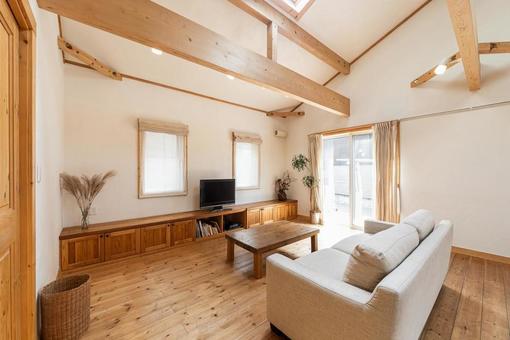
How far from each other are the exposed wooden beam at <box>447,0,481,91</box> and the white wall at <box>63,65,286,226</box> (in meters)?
3.61

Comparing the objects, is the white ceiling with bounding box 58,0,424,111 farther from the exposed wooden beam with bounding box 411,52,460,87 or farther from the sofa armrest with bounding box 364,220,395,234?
the sofa armrest with bounding box 364,220,395,234

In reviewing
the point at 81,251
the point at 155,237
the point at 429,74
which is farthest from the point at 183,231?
the point at 429,74

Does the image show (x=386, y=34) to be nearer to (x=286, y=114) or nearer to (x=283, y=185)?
(x=286, y=114)

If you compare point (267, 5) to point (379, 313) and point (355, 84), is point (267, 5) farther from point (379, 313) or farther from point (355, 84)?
point (379, 313)

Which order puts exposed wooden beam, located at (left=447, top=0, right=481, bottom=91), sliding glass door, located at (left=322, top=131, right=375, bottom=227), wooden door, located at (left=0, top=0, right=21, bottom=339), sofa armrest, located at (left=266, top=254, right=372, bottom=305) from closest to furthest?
wooden door, located at (left=0, top=0, right=21, bottom=339)
sofa armrest, located at (left=266, top=254, right=372, bottom=305)
exposed wooden beam, located at (left=447, top=0, right=481, bottom=91)
sliding glass door, located at (left=322, top=131, right=375, bottom=227)

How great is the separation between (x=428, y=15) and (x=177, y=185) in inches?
203

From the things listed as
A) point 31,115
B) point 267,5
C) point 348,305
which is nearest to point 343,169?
point 267,5

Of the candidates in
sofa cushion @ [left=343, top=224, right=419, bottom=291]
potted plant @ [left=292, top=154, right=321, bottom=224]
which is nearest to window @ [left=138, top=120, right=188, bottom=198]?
potted plant @ [left=292, top=154, right=321, bottom=224]

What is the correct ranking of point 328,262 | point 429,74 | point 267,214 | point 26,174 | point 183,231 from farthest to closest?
point 267,214 → point 183,231 → point 429,74 → point 328,262 → point 26,174

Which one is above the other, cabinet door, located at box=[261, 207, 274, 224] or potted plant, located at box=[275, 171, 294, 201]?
potted plant, located at box=[275, 171, 294, 201]

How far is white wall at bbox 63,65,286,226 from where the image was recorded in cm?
293

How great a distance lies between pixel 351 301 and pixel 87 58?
376 centimetres

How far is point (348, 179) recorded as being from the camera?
457 centimetres

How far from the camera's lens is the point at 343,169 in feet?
15.3
